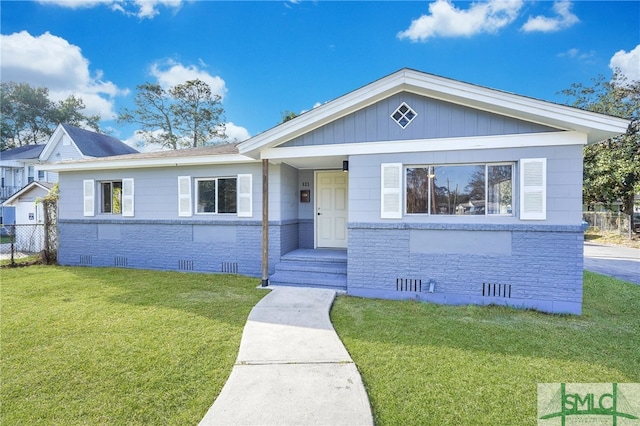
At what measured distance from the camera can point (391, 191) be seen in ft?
17.6

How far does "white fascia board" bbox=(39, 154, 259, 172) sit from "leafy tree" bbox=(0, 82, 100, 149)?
78.8ft

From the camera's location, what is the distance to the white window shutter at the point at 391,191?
532 centimetres

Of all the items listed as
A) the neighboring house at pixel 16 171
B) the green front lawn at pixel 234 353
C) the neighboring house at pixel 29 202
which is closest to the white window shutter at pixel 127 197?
the green front lawn at pixel 234 353

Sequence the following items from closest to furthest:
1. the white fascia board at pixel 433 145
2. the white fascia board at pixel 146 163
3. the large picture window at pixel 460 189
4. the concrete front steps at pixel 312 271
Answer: the white fascia board at pixel 433 145 → the large picture window at pixel 460 189 → the concrete front steps at pixel 312 271 → the white fascia board at pixel 146 163

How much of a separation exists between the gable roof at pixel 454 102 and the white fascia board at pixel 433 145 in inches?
6.4

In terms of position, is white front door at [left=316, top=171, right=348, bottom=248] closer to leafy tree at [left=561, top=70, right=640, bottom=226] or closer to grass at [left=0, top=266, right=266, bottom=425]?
grass at [left=0, top=266, right=266, bottom=425]

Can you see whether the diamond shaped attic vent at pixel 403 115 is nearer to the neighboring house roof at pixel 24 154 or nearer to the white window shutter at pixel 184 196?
the white window shutter at pixel 184 196

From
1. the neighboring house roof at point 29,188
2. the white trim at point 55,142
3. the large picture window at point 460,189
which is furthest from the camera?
the white trim at point 55,142

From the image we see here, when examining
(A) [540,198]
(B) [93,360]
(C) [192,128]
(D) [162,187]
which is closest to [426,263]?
(A) [540,198]

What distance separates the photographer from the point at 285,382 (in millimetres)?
2662

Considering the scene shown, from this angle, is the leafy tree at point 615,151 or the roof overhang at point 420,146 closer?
the roof overhang at point 420,146

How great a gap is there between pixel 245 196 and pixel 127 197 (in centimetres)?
358

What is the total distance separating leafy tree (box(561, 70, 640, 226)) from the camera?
13594 millimetres

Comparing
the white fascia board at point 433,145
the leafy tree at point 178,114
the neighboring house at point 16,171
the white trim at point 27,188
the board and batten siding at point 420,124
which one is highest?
the leafy tree at point 178,114
